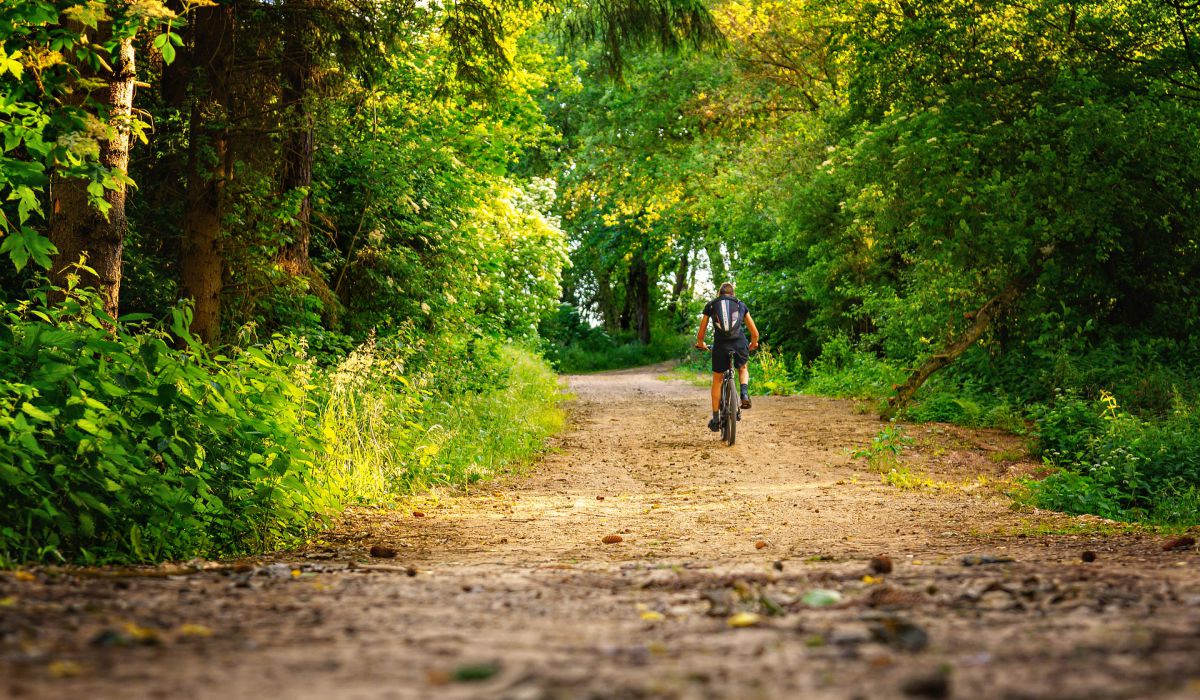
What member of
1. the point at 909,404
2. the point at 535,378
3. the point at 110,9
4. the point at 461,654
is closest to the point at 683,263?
the point at 535,378

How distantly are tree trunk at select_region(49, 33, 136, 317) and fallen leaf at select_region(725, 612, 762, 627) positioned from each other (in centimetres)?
537

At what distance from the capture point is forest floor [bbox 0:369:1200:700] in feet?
8.25

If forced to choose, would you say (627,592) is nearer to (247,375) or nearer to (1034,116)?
(247,375)

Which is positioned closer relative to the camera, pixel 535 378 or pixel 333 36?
pixel 333 36

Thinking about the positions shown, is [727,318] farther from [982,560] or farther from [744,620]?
[744,620]

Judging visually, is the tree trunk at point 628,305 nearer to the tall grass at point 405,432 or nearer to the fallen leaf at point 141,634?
the tall grass at point 405,432

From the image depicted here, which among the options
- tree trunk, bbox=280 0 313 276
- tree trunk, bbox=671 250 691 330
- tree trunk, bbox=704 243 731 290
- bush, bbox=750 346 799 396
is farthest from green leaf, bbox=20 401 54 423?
tree trunk, bbox=671 250 691 330

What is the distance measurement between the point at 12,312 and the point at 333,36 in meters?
5.30

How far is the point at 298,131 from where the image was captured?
435 inches

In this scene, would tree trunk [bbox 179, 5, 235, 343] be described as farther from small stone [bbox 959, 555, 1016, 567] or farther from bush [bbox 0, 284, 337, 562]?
small stone [bbox 959, 555, 1016, 567]

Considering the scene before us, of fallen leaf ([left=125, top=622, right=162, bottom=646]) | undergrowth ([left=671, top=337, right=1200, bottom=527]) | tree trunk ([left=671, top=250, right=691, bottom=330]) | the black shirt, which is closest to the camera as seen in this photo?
fallen leaf ([left=125, top=622, right=162, bottom=646])

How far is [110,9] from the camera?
6480 millimetres

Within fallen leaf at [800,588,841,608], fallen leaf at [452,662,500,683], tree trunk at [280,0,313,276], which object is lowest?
fallen leaf at [800,588,841,608]

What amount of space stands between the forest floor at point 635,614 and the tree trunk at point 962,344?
9.15 m
